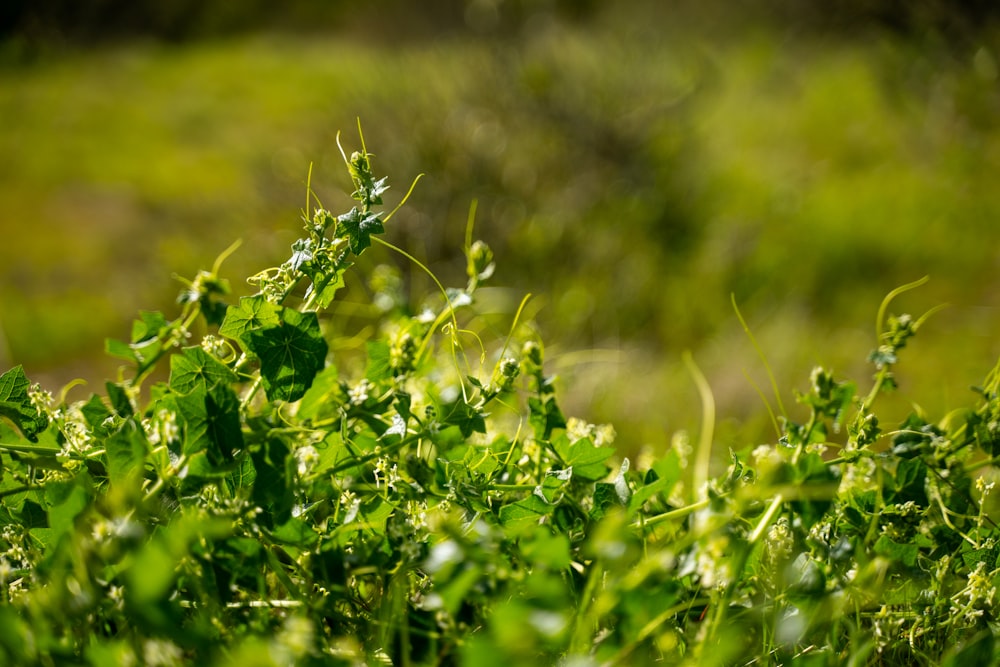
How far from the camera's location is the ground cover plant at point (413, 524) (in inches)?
20.7

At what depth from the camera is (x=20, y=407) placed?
2.26 feet

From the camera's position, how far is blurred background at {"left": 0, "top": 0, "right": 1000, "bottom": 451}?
3.29m

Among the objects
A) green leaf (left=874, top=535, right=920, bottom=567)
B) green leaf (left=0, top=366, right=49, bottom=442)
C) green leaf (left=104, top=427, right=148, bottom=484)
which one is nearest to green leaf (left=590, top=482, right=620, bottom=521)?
green leaf (left=874, top=535, right=920, bottom=567)

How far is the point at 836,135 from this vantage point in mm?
6273

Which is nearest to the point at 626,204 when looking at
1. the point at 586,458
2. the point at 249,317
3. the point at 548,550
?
the point at 586,458

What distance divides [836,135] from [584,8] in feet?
18.1

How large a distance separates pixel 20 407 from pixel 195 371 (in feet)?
0.54

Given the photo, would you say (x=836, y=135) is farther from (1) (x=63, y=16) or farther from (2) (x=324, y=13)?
(1) (x=63, y=16)

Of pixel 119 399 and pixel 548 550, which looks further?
pixel 119 399

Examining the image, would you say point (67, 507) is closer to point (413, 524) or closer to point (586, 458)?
point (413, 524)

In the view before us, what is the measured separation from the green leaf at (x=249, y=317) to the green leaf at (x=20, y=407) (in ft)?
0.60

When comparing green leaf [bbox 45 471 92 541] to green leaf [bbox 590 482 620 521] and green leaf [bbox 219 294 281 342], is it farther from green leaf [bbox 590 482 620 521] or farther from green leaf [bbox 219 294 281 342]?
green leaf [bbox 590 482 620 521]

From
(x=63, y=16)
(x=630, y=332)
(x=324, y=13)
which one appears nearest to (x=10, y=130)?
(x=63, y=16)

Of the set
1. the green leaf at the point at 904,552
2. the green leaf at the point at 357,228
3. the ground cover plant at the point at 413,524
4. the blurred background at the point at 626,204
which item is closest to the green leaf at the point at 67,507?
the ground cover plant at the point at 413,524
